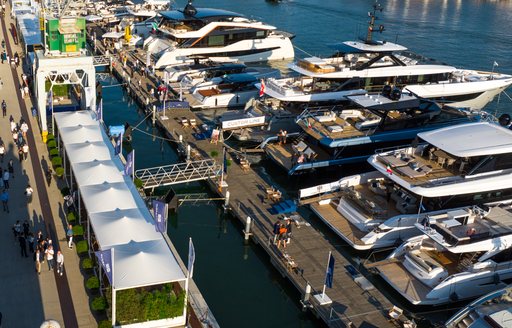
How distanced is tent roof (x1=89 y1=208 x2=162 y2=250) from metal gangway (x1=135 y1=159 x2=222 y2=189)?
27.6 ft

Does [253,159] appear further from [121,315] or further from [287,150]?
[121,315]

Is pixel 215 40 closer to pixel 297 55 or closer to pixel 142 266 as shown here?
pixel 297 55

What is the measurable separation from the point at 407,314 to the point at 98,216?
43.7 feet

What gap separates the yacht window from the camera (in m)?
59.0

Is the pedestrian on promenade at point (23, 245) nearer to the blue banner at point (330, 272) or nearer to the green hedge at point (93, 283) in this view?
the green hedge at point (93, 283)

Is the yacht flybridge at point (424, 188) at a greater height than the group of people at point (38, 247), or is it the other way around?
the yacht flybridge at point (424, 188)

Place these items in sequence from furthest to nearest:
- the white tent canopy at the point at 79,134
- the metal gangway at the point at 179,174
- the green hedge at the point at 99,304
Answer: the metal gangway at the point at 179,174
the white tent canopy at the point at 79,134
the green hedge at the point at 99,304

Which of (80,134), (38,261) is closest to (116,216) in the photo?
(38,261)

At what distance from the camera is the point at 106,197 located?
26.7 metres

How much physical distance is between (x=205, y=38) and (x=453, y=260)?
37687 millimetres

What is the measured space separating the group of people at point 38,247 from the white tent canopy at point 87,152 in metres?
4.20

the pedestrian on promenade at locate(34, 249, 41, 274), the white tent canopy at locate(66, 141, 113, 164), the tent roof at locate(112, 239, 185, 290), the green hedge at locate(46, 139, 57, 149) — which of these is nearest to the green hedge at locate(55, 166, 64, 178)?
the white tent canopy at locate(66, 141, 113, 164)

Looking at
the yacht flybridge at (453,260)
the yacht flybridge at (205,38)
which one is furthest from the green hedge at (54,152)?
the yacht flybridge at (205,38)

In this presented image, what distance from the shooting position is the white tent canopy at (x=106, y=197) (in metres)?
26.2
